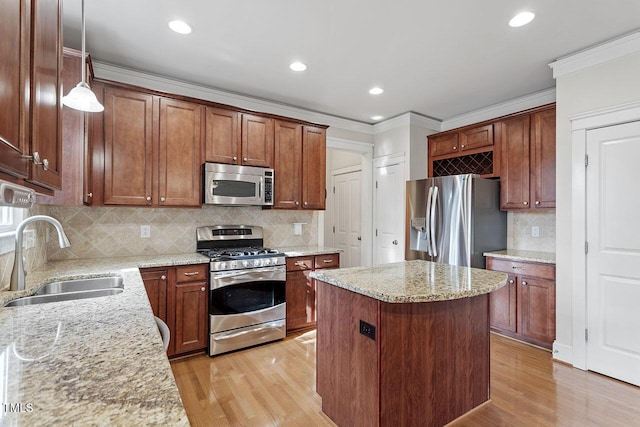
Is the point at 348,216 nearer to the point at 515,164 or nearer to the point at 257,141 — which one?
the point at 257,141

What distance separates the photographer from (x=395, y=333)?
168 centimetres

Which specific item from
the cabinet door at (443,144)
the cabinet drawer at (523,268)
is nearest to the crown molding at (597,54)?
the cabinet door at (443,144)

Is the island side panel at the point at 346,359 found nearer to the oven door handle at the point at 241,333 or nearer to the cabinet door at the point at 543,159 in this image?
the oven door handle at the point at 241,333

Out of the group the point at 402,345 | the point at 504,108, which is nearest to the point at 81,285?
the point at 402,345

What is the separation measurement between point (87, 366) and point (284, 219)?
3280mm

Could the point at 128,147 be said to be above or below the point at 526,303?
above

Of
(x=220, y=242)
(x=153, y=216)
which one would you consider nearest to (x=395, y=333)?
(x=220, y=242)

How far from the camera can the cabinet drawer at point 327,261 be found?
361 centimetres

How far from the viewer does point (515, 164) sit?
11.6 feet

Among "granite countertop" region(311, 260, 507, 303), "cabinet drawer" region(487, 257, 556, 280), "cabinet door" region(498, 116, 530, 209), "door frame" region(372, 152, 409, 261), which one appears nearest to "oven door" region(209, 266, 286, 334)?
"granite countertop" region(311, 260, 507, 303)

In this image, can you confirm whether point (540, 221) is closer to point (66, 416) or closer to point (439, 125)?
point (439, 125)

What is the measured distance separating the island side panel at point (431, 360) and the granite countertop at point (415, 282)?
0.12 metres

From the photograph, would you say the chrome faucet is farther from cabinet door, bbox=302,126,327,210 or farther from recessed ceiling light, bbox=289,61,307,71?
cabinet door, bbox=302,126,327,210

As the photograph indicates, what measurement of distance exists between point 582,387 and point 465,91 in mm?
2965
